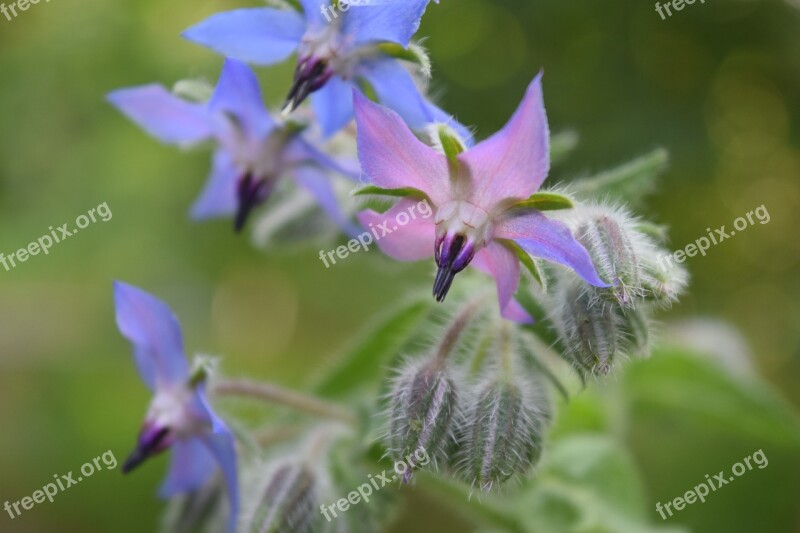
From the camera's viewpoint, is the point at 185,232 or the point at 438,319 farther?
the point at 185,232

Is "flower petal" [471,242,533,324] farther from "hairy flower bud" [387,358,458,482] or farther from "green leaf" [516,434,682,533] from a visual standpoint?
"green leaf" [516,434,682,533]

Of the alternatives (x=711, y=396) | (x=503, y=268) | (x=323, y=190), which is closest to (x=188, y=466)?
(x=323, y=190)

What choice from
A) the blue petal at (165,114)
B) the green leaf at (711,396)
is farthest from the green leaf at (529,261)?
the green leaf at (711,396)

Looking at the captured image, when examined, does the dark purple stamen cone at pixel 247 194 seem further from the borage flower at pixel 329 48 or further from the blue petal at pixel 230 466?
the blue petal at pixel 230 466

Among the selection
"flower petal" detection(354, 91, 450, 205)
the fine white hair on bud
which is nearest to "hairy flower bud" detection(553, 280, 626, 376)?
the fine white hair on bud

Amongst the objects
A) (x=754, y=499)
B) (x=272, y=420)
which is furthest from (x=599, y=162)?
(x=272, y=420)

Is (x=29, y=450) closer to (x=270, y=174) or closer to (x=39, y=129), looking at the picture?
(x=39, y=129)
